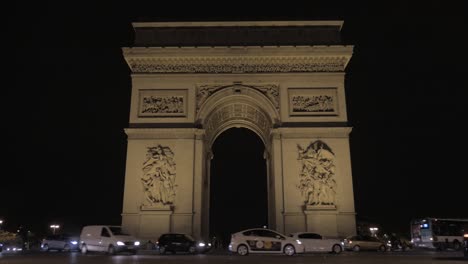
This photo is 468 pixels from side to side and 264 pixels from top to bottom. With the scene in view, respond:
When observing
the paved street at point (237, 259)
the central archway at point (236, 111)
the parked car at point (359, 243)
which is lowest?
the paved street at point (237, 259)

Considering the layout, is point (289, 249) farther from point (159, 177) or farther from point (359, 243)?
point (159, 177)

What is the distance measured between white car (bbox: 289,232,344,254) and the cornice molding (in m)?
10.7

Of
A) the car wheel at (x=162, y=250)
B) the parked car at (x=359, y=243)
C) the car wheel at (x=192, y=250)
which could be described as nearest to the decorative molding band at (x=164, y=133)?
the car wheel at (x=192, y=250)

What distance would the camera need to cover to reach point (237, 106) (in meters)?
29.8

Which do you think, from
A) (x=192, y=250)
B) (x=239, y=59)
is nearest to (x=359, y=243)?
(x=192, y=250)

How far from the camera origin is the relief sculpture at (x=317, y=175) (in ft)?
83.7

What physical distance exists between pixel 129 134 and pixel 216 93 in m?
5.51

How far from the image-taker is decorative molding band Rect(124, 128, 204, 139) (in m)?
26.8

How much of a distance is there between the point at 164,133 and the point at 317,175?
29.1 ft

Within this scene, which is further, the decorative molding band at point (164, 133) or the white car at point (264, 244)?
the decorative molding band at point (164, 133)

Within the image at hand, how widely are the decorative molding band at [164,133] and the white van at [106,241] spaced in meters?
6.17

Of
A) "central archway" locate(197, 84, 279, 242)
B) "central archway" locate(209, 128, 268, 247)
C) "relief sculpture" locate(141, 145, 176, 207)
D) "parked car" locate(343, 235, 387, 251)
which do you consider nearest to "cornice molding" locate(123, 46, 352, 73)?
"central archway" locate(197, 84, 279, 242)

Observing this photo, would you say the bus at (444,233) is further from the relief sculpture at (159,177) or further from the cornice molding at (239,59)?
→ the relief sculpture at (159,177)

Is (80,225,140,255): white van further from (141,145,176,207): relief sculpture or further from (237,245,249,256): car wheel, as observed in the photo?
(237,245,249,256): car wheel
